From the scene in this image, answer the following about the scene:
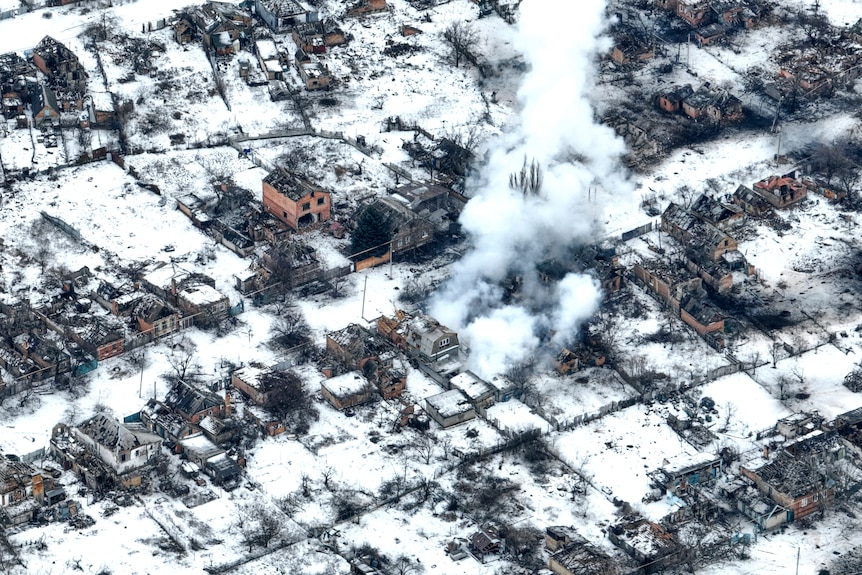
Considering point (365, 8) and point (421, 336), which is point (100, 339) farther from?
point (365, 8)

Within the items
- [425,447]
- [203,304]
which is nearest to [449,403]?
[425,447]

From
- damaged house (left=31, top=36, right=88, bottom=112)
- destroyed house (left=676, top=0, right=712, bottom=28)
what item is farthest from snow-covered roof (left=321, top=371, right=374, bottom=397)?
destroyed house (left=676, top=0, right=712, bottom=28)

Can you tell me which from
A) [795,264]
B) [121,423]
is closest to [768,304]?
[795,264]

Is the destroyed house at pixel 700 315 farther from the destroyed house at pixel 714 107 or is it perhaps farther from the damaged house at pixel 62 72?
the damaged house at pixel 62 72

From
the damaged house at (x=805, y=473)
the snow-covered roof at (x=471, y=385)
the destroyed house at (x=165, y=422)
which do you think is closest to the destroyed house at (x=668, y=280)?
the snow-covered roof at (x=471, y=385)

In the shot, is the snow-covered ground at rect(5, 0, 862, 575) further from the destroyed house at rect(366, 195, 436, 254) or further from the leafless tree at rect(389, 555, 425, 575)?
the destroyed house at rect(366, 195, 436, 254)

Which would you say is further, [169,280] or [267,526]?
[169,280]
